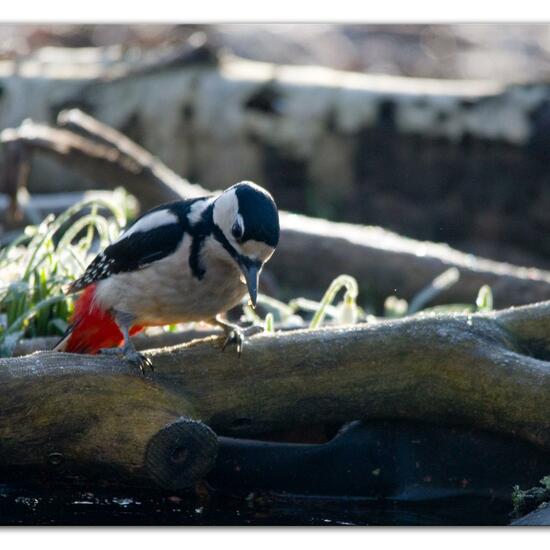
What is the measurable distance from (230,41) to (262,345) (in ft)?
14.4

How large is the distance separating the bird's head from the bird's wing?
175mm

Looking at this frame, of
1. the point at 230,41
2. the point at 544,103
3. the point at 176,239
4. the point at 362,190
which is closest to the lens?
the point at 176,239

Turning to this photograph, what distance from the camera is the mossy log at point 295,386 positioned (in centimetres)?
284

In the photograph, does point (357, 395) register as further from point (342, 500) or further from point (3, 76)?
point (3, 76)

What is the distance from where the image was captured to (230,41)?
23.6 ft

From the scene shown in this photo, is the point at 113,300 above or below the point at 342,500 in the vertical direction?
above

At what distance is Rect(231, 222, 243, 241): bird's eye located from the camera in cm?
273

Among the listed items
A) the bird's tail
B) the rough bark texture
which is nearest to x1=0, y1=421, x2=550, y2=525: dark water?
the bird's tail

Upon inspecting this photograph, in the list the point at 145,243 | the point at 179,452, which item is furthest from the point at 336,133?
the point at 179,452

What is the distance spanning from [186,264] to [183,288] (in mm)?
56

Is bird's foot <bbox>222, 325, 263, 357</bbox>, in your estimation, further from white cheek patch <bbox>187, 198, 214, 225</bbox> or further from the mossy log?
white cheek patch <bbox>187, 198, 214, 225</bbox>

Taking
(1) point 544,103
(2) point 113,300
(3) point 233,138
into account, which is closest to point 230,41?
(3) point 233,138

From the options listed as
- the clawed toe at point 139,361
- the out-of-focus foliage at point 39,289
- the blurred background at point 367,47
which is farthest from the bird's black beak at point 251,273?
the blurred background at point 367,47

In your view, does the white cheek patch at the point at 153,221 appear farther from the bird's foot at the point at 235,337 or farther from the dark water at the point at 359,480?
the dark water at the point at 359,480
